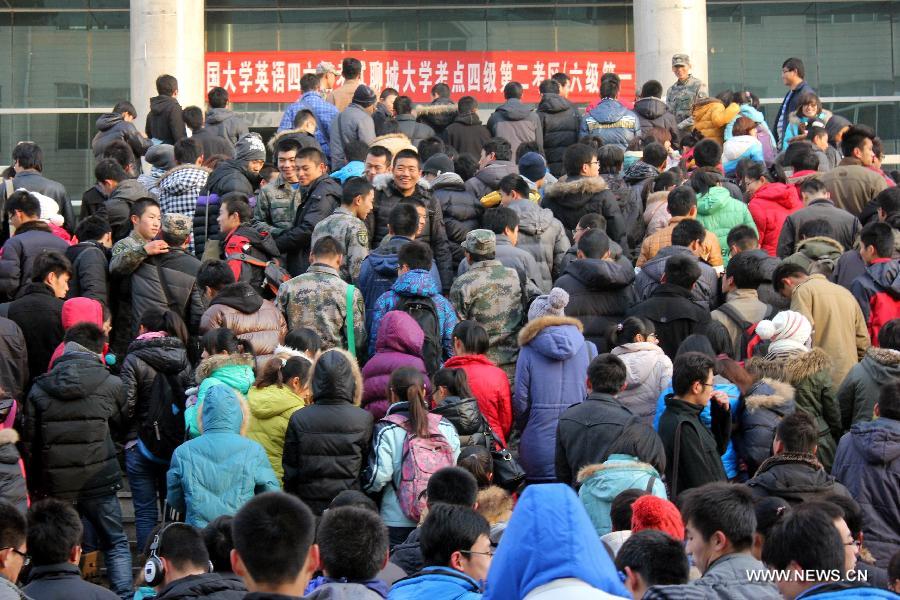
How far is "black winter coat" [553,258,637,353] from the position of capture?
33.3 ft

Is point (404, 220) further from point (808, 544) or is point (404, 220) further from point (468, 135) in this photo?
point (808, 544)

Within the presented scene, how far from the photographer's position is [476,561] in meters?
5.78

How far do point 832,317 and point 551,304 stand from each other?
75.6 inches

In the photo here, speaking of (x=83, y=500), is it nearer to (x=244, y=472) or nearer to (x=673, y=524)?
(x=244, y=472)

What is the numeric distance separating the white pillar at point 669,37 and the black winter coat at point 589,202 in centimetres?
863

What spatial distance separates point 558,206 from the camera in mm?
12289

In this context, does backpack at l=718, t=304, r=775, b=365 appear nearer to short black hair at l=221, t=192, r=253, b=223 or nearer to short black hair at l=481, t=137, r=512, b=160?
short black hair at l=481, t=137, r=512, b=160

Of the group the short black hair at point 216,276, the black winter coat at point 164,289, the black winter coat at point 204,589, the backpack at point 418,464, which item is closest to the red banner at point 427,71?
the black winter coat at point 164,289

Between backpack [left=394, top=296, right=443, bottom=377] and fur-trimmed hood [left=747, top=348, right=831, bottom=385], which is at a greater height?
backpack [left=394, top=296, right=443, bottom=377]

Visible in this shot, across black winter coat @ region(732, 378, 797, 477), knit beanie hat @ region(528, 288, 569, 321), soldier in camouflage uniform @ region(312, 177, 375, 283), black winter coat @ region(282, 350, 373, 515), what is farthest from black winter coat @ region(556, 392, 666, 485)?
soldier in camouflage uniform @ region(312, 177, 375, 283)

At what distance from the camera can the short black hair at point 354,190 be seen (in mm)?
11148

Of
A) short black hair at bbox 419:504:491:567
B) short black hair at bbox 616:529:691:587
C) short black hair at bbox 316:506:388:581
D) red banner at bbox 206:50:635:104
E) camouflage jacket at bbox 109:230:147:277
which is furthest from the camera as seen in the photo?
red banner at bbox 206:50:635:104

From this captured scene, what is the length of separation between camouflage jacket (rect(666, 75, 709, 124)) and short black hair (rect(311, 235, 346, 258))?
27.2 feet

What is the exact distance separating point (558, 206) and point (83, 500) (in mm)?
5174
